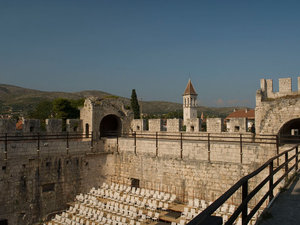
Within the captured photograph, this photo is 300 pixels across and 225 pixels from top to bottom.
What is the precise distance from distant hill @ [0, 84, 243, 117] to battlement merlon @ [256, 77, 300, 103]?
79043mm

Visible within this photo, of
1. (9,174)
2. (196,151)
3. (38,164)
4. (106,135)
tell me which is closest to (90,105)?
(106,135)

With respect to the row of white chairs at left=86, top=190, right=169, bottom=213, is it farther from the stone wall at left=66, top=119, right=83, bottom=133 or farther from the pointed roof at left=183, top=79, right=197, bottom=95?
the pointed roof at left=183, top=79, right=197, bottom=95

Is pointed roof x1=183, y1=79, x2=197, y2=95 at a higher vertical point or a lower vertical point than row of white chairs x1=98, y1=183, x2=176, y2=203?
higher

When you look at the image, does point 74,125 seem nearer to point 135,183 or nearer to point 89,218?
point 135,183

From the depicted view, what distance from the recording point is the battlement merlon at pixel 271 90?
1274 centimetres

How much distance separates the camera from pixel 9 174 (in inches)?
458

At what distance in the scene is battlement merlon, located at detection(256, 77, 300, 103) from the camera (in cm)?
1274

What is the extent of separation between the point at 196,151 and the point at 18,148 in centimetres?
831

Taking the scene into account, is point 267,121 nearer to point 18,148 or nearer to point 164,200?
point 164,200

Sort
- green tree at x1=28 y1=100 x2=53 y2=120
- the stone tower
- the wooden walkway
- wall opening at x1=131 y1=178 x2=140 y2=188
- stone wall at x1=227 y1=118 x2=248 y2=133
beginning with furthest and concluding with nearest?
the stone tower → green tree at x1=28 y1=100 x2=53 y2=120 → wall opening at x1=131 y1=178 x2=140 y2=188 → stone wall at x1=227 y1=118 x2=248 y2=133 → the wooden walkway

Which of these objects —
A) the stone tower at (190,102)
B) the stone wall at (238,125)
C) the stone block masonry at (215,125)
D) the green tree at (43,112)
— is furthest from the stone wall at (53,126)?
the stone tower at (190,102)

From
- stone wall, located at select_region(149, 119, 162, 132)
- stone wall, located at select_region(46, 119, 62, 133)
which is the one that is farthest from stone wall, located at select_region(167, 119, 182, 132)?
stone wall, located at select_region(46, 119, 62, 133)

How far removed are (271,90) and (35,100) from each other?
95951 mm

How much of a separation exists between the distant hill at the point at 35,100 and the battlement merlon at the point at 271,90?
259 feet
